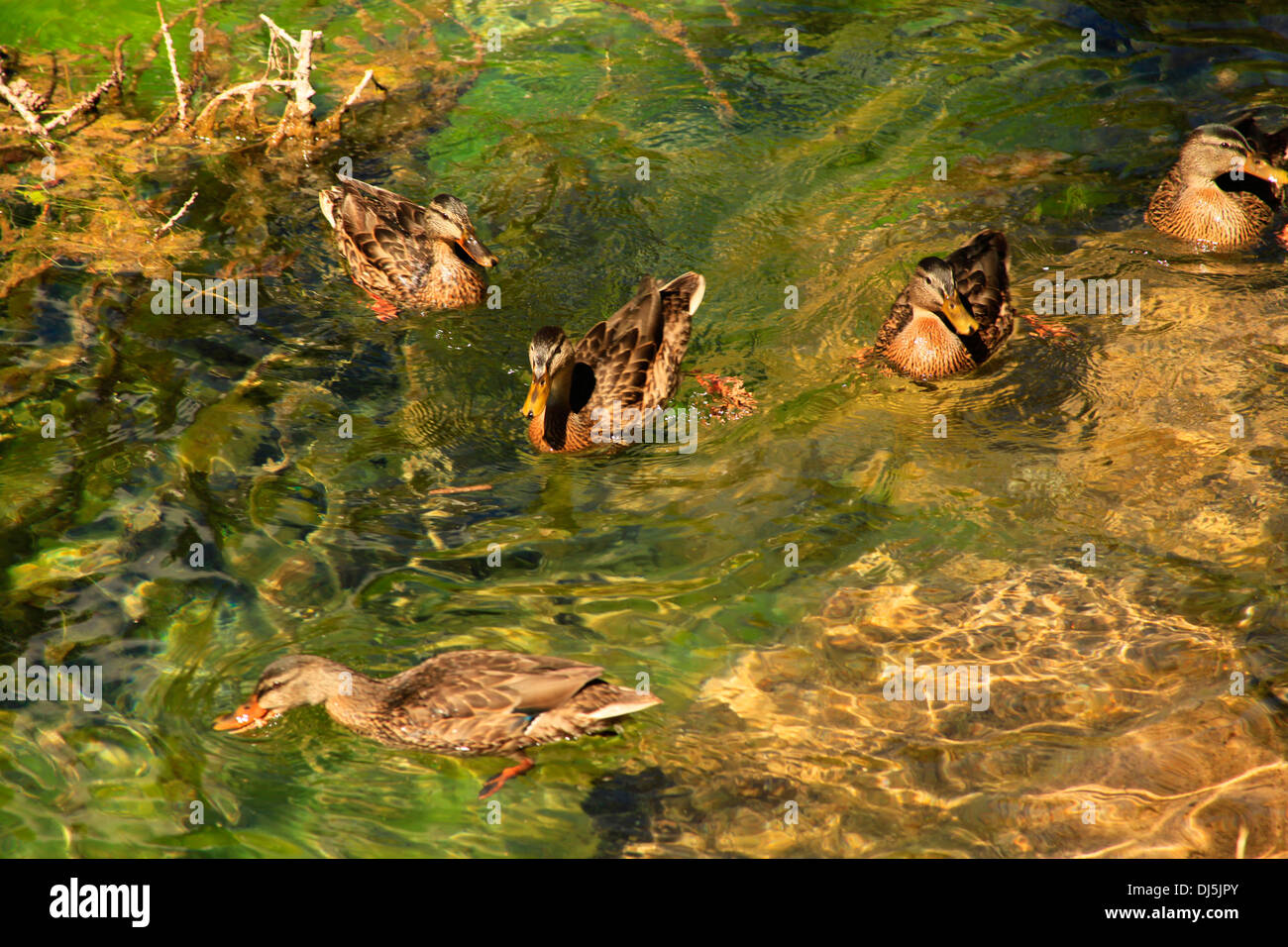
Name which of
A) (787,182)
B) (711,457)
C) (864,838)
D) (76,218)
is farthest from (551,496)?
(76,218)

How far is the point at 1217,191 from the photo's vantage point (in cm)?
956

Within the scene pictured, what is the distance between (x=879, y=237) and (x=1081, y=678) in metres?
Answer: 5.22

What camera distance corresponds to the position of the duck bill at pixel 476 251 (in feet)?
29.5

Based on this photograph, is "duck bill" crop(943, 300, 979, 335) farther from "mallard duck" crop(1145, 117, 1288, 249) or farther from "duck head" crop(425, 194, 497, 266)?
"duck head" crop(425, 194, 497, 266)

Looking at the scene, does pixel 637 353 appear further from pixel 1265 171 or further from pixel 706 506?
pixel 1265 171

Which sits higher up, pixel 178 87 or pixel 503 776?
pixel 178 87

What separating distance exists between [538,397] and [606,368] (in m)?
0.81

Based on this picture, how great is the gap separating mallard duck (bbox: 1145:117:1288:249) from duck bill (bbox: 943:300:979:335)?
122 inches

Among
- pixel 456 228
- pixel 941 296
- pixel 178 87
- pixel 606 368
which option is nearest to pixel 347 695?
pixel 606 368

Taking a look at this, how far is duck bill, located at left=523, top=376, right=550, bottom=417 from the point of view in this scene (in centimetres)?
744

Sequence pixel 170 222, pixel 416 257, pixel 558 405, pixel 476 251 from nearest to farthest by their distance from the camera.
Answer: pixel 558 405, pixel 476 251, pixel 416 257, pixel 170 222

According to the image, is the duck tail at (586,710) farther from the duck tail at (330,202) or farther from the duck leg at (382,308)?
the duck tail at (330,202)

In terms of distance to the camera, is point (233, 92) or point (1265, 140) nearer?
point (1265, 140)
